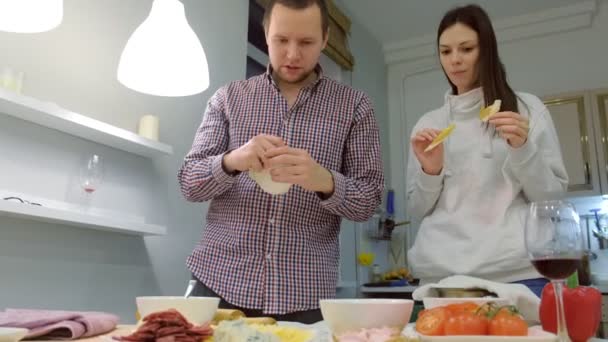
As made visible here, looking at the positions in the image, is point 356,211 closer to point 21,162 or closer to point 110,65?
point 21,162

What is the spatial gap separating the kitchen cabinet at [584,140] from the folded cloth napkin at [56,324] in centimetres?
292

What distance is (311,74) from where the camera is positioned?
1179 millimetres

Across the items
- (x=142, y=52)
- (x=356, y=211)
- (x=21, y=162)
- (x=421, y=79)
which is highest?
(x=421, y=79)

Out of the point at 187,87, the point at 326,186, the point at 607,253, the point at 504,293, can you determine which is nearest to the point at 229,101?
the point at 187,87

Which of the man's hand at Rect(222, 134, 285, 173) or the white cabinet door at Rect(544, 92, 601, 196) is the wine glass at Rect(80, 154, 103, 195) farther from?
the white cabinet door at Rect(544, 92, 601, 196)

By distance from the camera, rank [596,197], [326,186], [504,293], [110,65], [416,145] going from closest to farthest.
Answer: [504,293]
[326,186]
[416,145]
[110,65]
[596,197]

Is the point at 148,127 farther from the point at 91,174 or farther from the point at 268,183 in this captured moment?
the point at 268,183

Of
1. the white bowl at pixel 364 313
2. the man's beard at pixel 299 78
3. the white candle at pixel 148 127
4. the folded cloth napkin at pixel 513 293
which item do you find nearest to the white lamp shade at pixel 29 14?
the man's beard at pixel 299 78

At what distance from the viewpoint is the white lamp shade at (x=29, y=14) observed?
917mm

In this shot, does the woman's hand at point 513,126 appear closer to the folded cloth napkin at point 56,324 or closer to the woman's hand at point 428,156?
the woman's hand at point 428,156

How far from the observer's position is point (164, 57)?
1211 mm

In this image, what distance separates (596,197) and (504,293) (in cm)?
257

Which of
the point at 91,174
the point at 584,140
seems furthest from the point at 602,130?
the point at 91,174

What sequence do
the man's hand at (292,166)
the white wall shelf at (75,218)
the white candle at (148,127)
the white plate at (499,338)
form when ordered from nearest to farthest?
the white plate at (499,338), the man's hand at (292,166), the white wall shelf at (75,218), the white candle at (148,127)
